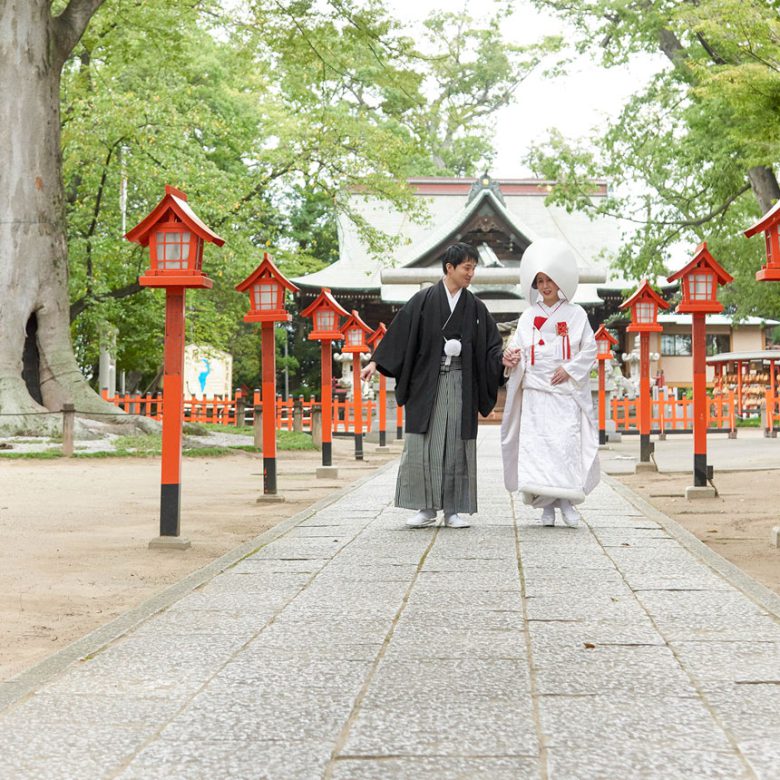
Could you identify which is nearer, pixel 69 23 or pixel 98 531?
pixel 98 531

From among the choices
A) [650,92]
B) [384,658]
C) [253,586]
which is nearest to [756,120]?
[650,92]

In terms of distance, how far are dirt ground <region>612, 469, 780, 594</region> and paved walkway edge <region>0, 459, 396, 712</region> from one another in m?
2.60

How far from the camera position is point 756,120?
41.4 feet

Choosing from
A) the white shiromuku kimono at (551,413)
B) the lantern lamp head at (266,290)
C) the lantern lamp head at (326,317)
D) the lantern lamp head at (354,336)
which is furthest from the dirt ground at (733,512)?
the lantern lamp head at (354,336)

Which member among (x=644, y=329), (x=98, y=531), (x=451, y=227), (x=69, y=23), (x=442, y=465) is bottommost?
(x=98, y=531)

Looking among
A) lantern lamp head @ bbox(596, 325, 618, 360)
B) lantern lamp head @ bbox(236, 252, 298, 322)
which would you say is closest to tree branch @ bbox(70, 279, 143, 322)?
lantern lamp head @ bbox(596, 325, 618, 360)

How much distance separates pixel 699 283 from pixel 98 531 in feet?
18.6

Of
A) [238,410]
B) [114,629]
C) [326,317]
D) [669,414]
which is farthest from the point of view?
[669,414]

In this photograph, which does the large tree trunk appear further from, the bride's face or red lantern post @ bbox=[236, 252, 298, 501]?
the bride's face

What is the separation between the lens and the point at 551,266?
23.7 feet

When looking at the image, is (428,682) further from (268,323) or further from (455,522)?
(268,323)

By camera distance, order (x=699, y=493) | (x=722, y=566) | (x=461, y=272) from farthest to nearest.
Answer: (x=699, y=493)
(x=461, y=272)
(x=722, y=566)

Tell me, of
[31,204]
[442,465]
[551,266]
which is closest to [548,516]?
[442,465]

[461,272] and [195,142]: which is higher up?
[195,142]
